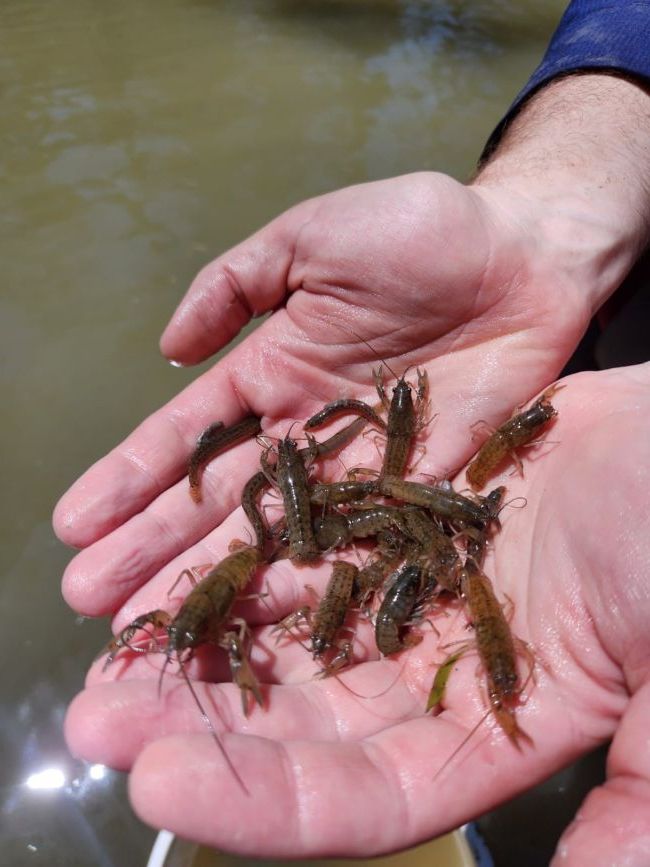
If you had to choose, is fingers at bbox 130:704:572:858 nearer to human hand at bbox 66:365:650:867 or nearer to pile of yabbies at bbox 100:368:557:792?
human hand at bbox 66:365:650:867

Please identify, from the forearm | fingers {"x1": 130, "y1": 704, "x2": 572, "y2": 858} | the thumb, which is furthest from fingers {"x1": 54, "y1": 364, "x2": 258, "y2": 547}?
the thumb

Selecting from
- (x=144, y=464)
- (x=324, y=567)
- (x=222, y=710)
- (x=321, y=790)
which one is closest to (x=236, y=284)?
(x=144, y=464)

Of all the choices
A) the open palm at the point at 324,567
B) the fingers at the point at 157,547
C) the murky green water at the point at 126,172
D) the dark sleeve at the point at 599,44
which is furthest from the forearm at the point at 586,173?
the murky green water at the point at 126,172

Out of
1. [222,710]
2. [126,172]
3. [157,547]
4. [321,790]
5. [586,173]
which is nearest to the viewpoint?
[321,790]

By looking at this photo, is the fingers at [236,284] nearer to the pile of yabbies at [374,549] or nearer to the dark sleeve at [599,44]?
the pile of yabbies at [374,549]

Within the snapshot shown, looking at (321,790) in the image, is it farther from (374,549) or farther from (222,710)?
(374,549)
